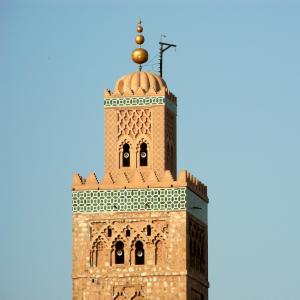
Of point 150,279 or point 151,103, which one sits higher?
point 151,103

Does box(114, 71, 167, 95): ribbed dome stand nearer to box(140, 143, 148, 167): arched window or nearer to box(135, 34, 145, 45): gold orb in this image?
box(135, 34, 145, 45): gold orb

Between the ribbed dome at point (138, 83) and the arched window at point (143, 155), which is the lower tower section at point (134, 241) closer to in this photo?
the arched window at point (143, 155)

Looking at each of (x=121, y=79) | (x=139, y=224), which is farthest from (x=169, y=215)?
(x=121, y=79)

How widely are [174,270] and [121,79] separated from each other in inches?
236

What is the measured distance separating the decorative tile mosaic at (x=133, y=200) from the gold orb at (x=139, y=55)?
13.7 ft

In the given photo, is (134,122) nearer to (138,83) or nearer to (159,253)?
(138,83)

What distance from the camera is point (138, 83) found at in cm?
5853

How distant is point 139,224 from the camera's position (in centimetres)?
5684

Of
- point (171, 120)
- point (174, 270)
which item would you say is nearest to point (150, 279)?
point (174, 270)

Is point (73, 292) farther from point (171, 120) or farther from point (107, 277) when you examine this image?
point (171, 120)

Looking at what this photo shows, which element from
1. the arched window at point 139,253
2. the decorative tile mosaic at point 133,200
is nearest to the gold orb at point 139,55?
the decorative tile mosaic at point 133,200

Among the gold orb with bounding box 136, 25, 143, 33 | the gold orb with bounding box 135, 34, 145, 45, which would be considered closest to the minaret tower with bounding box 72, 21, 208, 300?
the gold orb with bounding box 135, 34, 145, 45

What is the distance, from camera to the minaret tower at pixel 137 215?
56.6 metres

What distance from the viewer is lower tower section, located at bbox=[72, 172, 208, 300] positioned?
56.5m
